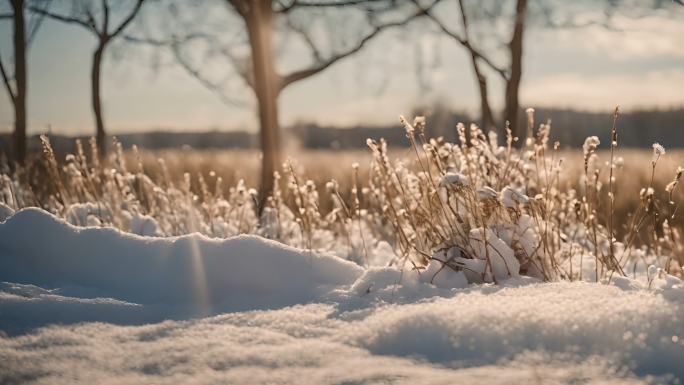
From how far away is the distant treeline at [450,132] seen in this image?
26119mm

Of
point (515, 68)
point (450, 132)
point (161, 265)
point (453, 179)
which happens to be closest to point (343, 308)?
point (453, 179)

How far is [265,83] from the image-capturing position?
5.09 m

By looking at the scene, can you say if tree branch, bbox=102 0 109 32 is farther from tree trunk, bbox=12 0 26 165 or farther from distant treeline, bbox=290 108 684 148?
distant treeline, bbox=290 108 684 148

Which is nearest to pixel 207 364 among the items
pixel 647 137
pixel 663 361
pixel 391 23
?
pixel 663 361

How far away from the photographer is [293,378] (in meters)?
1.36

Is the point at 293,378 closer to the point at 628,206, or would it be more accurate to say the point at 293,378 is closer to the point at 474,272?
the point at 474,272

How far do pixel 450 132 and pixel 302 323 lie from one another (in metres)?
25.3

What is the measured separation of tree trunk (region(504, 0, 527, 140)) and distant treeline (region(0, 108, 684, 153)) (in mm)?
15395

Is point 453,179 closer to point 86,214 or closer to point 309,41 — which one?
point 86,214

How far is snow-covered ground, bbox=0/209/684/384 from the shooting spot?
1391 mm

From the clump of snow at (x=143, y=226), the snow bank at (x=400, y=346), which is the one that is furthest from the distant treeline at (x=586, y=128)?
the snow bank at (x=400, y=346)

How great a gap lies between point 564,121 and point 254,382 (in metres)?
33.0

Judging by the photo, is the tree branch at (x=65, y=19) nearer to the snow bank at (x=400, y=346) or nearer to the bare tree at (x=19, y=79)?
the bare tree at (x=19, y=79)

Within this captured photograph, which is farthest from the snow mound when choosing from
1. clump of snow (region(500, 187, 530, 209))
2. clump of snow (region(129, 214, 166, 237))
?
clump of snow (region(129, 214, 166, 237))
